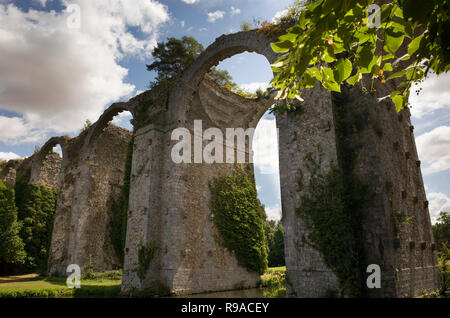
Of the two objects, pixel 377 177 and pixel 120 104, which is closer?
pixel 377 177

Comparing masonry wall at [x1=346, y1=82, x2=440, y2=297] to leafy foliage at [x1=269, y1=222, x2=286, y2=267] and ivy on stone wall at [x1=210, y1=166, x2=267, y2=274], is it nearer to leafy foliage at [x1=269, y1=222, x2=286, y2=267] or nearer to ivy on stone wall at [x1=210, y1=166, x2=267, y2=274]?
ivy on stone wall at [x1=210, y1=166, x2=267, y2=274]

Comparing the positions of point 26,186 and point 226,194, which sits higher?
point 26,186

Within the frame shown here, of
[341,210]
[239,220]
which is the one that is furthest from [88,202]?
[341,210]

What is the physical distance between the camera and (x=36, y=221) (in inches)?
723

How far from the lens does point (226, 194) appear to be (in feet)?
44.4

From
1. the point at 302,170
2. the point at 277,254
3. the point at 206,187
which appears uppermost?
the point at 206,187

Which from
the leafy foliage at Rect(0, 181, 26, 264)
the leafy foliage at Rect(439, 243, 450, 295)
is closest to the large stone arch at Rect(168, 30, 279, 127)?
the leafy foliage at Rect(439, 243, 450, 295)

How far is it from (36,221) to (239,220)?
1358 cm

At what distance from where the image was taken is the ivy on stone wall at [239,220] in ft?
42.9

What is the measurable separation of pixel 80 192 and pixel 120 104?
5510 mm

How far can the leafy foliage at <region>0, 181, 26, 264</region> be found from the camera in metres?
16.3

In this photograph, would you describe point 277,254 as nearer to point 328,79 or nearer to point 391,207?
point 391,207
